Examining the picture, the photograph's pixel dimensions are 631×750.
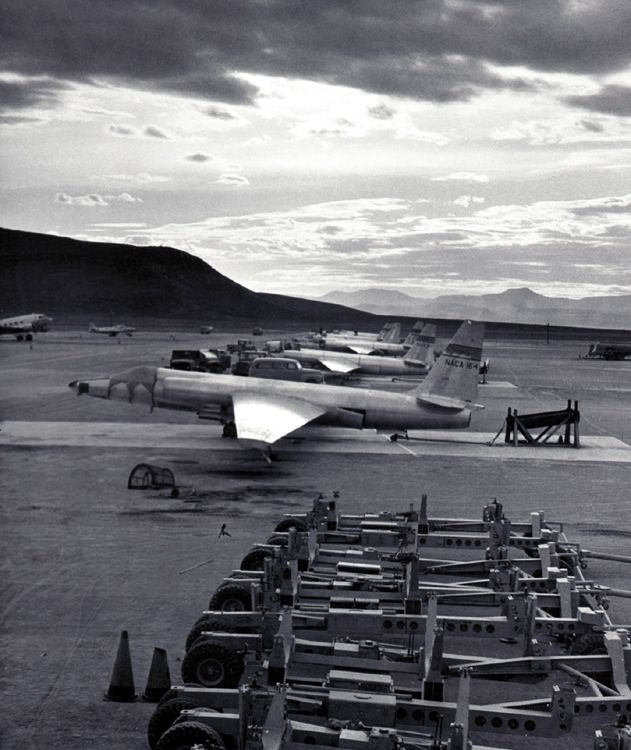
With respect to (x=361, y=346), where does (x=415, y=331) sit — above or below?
above

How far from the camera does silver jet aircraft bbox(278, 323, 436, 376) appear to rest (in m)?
58.9

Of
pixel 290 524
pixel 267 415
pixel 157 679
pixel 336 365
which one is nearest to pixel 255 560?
pixel 290 524

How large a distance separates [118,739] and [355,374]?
168 feet

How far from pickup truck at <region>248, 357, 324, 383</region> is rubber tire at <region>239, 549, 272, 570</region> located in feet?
75.0

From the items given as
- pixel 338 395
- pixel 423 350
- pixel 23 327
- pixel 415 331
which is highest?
pixel 415 331

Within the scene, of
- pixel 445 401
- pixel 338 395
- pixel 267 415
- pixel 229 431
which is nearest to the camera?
pixel 267 415

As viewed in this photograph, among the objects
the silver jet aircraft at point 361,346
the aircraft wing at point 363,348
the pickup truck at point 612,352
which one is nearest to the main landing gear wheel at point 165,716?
the silver jet aircraft at point 361,346

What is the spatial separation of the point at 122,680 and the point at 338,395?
837 inches

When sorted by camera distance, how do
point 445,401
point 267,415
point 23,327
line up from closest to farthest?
point 267,415
point 445,401
point 23,327

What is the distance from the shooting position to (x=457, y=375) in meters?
31.6

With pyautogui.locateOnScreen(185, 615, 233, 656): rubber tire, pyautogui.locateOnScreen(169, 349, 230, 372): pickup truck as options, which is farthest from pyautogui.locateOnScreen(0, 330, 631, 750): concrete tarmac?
pyautogui.locateOnScreen(169, 349, 230, 372): pickup truck

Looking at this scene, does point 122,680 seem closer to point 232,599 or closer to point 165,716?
point 232,599

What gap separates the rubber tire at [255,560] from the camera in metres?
14.3

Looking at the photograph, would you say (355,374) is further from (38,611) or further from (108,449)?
(38,611)
